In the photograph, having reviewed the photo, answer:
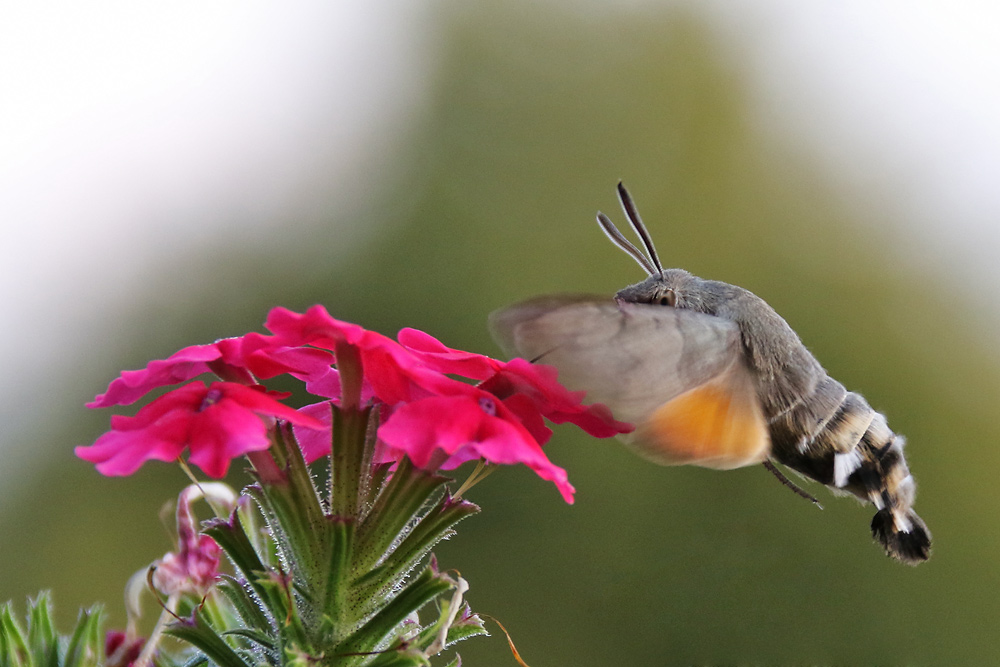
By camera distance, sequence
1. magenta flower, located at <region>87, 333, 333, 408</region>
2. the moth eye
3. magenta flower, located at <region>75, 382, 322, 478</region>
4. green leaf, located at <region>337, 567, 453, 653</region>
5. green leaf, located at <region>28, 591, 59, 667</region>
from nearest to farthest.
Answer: magenta flower, located at <region>75, 382, 322, 478</region>
green leaf, located at <region>337, 567, 453, 653</region>
magenta flower, located at <region>87, 333, 333, 408</region>
green leaf, located at <region>28, 591, 59, 667</region>
the moth eye

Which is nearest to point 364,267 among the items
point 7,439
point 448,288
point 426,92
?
point 448,288

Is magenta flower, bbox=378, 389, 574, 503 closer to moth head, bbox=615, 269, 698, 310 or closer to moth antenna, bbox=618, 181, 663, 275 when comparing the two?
moth head, bbox=615, 269, 698, 310

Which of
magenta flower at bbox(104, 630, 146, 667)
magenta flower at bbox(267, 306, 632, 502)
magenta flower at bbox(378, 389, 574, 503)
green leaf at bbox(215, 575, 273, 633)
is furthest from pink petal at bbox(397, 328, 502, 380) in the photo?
magenta flower at bbox(104, 630, 146, 667)

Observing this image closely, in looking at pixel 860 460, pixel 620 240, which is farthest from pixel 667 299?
pixel 860 460

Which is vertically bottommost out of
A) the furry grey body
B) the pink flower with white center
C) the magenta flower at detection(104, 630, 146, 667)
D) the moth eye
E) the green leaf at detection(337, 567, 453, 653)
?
the magenta flower at detection(104, 630, 146, 667)

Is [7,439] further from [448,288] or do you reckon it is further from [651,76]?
[651,76]

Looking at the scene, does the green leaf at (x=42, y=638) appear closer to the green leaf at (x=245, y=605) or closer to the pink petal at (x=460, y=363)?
the green leaf at (x=245, y=605)

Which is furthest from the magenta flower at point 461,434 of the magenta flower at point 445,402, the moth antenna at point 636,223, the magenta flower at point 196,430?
the moth antenna at point 636,223
